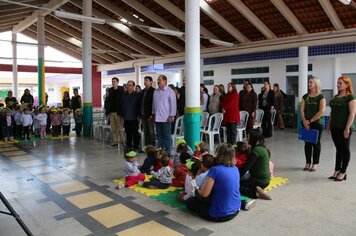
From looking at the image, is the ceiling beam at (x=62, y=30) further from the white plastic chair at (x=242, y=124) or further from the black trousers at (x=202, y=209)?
the black trousers at (x=202, y=209)

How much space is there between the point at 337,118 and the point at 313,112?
18.4 inches

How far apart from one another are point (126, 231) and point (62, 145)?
17.0 feet

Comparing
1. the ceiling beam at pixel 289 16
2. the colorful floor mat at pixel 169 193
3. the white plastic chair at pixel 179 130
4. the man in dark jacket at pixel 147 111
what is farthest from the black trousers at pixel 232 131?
the ceiling beam at pixel 289 16

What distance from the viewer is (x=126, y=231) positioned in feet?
9.30

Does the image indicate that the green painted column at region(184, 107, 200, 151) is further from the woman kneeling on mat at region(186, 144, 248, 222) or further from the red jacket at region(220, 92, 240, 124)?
the woman kneeling on mat at region(186, 144, 248, 222)

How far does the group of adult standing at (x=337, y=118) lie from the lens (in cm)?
410

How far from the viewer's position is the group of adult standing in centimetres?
410

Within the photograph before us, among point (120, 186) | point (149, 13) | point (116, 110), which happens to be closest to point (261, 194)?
point (120, 186)

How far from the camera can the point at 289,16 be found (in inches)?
346

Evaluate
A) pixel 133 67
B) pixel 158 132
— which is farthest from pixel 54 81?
pixel 158 132

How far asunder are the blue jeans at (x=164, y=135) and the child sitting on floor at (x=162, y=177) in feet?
4.78

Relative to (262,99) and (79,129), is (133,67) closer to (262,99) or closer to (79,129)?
(79,129)

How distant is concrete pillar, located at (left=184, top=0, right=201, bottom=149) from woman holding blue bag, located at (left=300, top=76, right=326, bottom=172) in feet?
5.93

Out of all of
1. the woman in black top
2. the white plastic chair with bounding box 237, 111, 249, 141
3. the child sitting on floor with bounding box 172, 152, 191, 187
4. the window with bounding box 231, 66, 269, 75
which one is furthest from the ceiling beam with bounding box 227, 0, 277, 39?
the child sitting on floor with bounding box 172, 152, 191, 187
